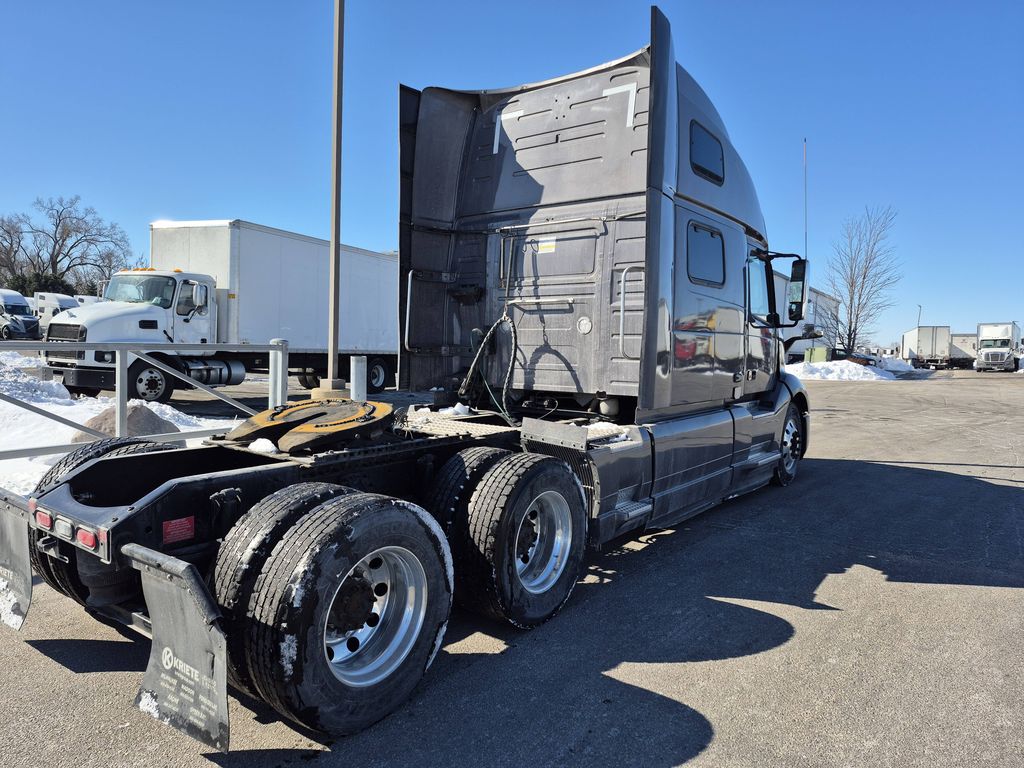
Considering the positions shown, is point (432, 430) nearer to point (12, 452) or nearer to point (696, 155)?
point (696, 155)

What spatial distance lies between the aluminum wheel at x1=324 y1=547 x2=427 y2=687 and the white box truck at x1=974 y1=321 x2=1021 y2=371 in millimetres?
58790

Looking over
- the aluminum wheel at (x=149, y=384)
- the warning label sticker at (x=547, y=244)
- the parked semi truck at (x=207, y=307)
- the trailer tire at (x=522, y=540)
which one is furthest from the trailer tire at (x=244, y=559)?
the aluminum wheel at (x=149, y=384)

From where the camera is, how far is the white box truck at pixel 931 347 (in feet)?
184

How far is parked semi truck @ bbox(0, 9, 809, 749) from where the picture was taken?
271 cm

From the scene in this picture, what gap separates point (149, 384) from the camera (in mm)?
13773

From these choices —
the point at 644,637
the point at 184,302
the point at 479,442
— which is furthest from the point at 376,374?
the point at 644,637

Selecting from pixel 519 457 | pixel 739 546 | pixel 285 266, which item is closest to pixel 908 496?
pixel 739 546

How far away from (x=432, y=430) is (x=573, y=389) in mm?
1433

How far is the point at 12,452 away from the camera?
5.64m

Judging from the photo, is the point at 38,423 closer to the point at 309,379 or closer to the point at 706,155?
the point at 706,155

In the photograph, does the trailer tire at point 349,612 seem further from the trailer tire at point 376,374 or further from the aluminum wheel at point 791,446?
the trailer tire at point 376,374

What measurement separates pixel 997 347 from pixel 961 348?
501 centimetres

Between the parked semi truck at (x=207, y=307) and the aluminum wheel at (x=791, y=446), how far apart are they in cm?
883

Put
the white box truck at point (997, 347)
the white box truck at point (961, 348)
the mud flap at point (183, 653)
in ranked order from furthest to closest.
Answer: the white box truck at point (961, 348)
the white box truck at point (997, 347)
the mud flap at point (183, 653)
